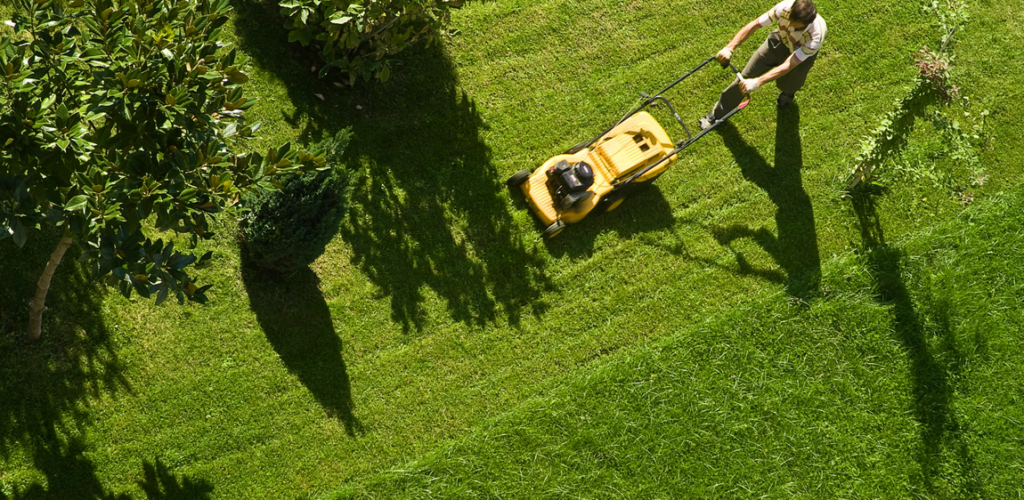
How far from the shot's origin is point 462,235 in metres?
8.09

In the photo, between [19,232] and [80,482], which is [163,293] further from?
[80,482]

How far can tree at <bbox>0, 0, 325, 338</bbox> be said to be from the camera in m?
4.50

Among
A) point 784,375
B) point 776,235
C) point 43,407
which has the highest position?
point 43,407

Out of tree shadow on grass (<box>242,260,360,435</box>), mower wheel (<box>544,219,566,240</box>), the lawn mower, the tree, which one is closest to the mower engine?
the lawn mower

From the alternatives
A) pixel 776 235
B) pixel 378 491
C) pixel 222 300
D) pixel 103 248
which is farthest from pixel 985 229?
pixel 103 248

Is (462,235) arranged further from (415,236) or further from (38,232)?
(38,232)

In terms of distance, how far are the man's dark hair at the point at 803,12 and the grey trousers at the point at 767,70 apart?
2.47 ft

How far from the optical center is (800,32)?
768 centimetres

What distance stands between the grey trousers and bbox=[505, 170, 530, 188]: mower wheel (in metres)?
2.48

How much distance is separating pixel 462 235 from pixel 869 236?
466 centimetres

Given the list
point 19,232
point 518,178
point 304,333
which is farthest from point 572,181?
point 19,232

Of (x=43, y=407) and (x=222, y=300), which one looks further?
(x=222, y=300)

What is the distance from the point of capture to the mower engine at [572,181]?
25.4 ft

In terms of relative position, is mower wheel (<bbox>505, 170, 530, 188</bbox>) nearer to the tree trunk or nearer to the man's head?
the man's head
